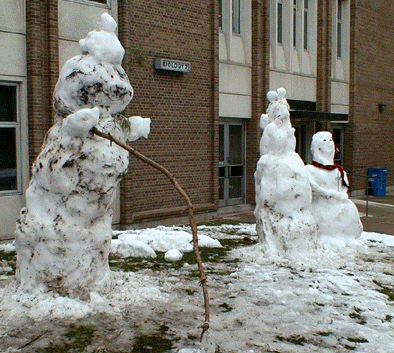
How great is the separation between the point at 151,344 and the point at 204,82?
369 inches

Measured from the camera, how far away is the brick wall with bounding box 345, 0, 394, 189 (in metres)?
19.5

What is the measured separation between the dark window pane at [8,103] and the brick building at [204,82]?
0.02 m

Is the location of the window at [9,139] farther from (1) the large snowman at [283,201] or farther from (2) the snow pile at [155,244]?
(1) the large snowman at [283,201]

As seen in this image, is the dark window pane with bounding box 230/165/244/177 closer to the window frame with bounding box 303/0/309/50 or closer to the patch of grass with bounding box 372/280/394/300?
the window frame with bounding box 303/0/309/50

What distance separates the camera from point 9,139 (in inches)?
398

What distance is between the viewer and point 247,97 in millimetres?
15094

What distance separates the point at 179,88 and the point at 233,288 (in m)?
7.06

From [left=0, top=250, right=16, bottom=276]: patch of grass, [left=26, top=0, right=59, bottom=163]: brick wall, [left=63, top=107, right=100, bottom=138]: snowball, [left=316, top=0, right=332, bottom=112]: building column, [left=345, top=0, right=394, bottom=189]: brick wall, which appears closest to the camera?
[left=63, top=107, right=100, bottom=138]: snowball

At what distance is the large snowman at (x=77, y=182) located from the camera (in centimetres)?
570

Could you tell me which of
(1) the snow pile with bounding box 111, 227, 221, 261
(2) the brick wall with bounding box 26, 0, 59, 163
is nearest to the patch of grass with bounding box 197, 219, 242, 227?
(1) the snow pile with bounding box 111, 227, 221, 261

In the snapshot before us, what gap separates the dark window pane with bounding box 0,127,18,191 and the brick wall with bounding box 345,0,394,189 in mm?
12668

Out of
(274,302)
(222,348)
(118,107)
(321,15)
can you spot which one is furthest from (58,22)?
(321,15)

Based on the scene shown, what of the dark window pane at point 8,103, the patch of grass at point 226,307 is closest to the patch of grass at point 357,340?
the patch of grass at point 226,307

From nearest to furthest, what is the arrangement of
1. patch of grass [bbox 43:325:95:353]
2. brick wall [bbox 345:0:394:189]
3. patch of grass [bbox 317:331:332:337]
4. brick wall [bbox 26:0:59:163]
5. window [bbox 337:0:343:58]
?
patch of grass [bbox 43:325:95:353] < patch of grass [bbox 317:331:332:337] < brick wall [bbox 26:0:59:163] < window [bbox 337:0:343:58] < brick wall [bbox 345:0:394:189]
